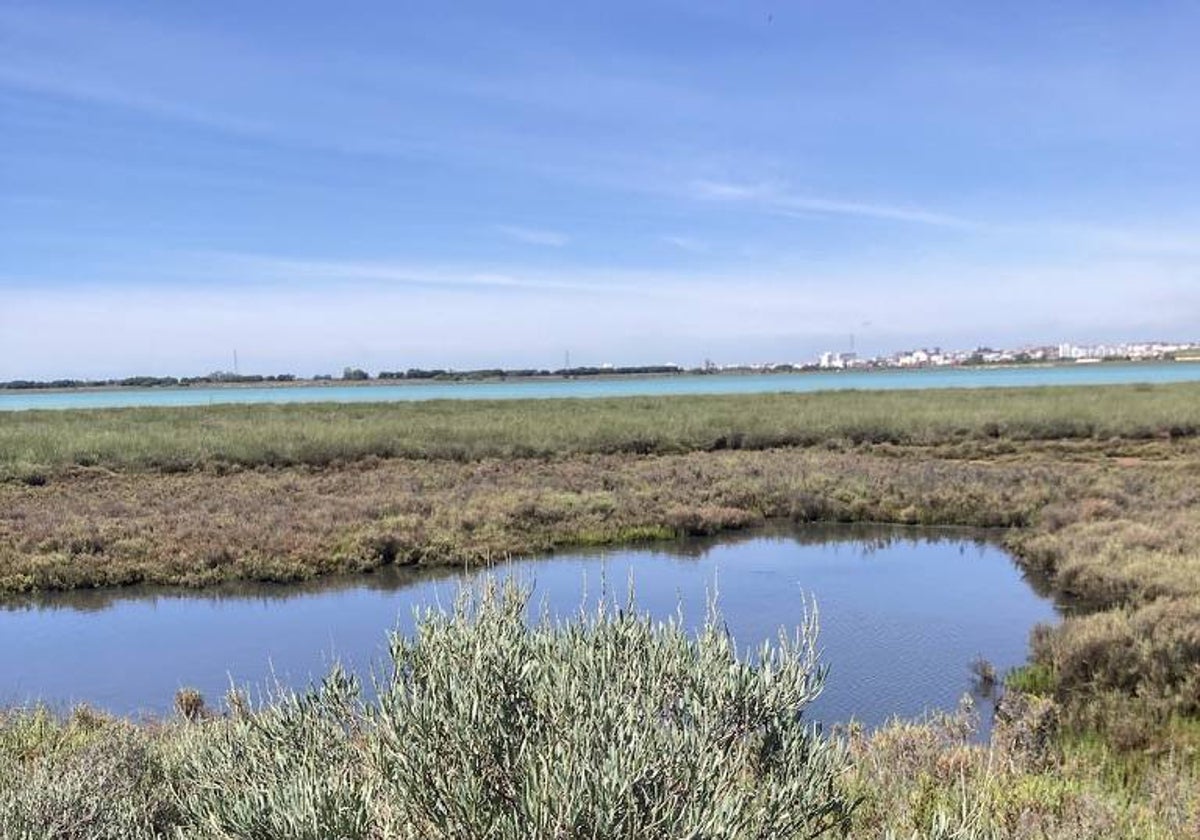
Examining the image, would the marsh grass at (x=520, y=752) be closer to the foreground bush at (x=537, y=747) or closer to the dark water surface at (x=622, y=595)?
the foreground bush at (x=537, y=747)

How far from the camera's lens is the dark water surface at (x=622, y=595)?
13820 millimetres

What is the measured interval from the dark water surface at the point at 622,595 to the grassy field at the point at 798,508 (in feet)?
3.91

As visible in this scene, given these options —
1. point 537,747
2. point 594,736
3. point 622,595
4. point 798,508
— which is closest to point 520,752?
point 537,747

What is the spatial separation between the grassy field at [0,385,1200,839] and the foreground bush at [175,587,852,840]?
79 cm

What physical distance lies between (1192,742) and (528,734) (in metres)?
9.27

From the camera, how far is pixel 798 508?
94.4 feet

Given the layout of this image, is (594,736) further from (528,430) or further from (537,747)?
(528,430)

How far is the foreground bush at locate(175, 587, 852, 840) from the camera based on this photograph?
148 inches

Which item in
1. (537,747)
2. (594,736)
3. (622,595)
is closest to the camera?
(594,736)

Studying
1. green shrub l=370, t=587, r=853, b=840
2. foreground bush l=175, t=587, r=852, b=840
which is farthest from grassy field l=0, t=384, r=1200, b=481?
green shrub l=370, t=587, r=853, b=840

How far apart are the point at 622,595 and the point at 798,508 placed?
37.8 ft

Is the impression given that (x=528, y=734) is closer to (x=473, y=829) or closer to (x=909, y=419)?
(x=473, y=829)

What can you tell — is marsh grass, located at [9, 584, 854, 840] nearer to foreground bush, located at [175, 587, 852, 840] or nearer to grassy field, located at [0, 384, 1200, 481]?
foreground bush, located at [175, 587, 852, 840]

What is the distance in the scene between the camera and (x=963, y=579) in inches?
811
